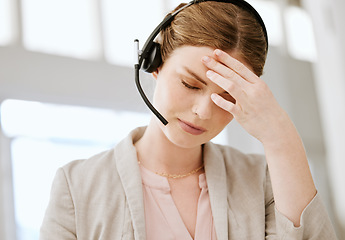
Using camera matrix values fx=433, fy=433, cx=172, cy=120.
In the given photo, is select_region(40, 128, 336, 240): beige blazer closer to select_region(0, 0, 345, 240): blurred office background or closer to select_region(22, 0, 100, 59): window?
select_region(0, 0, 345, 240): blurred office background

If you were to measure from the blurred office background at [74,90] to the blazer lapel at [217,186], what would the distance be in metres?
0.28

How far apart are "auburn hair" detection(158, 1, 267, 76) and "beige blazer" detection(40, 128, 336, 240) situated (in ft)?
1.04

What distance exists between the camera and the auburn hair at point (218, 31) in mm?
1040

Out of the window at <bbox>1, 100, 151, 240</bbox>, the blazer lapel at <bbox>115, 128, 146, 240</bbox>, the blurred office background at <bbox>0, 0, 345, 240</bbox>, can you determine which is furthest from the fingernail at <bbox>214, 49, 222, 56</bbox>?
the window at <bbox>1, 100, 151, 240</bbox>

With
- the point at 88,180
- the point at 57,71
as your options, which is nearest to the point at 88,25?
the point at 57,71

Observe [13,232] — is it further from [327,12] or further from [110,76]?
[327,12]

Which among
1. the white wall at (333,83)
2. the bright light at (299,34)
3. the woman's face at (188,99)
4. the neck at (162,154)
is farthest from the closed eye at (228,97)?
the bright light at (299,34)

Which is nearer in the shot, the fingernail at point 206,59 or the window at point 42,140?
the fingernail at point 206,59

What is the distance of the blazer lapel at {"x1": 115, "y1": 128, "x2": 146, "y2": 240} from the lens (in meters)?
1.08

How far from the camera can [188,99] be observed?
1.04 m

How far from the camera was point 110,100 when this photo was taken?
Result: 1705 mm

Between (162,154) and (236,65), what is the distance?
0.34m

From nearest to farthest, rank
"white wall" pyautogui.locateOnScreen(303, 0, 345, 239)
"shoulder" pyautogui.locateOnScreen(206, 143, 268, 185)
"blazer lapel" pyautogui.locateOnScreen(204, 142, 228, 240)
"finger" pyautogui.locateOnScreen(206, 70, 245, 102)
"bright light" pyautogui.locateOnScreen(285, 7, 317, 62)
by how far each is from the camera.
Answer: "finger" pyautogui.locateOnScreen(206, 70, 245, 102), "blazer lapel" pyautogui.locateOnScreen(204, 142, 228, 240), "shoulder" pyautogui.locateOnScreen(206, 143, 268, 185), "white wall" pyautogui.locateOnScreen(303, 0, 345, 239), "bright light" pyautogui.locateOnScreen(285, 7, 317, 62)

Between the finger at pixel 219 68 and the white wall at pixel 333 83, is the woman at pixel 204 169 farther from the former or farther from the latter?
the white wall at pixel 333 83
